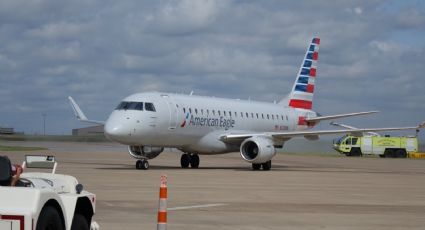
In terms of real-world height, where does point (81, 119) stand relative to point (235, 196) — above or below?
above

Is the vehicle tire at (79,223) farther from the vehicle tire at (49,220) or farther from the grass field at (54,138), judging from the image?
the grass field at (54,138)

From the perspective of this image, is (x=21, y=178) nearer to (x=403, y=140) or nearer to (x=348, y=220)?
(x=348, y=220)

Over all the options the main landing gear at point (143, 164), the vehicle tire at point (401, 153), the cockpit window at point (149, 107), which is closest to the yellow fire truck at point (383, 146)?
the vehicle tire at point (401, 153)

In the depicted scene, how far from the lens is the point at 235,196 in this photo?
66.0 feet

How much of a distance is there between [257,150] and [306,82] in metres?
11.6

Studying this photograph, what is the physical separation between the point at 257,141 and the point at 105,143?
4118cm

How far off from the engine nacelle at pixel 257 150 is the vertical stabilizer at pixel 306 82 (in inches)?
354

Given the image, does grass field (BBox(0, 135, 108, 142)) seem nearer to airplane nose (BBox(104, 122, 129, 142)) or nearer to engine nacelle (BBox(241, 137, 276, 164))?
engine nacelle (BBox(241, 137, 276, 164))

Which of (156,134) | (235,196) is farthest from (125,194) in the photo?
(156,134)

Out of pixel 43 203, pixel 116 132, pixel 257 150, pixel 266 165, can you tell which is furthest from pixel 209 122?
pixel 43 203

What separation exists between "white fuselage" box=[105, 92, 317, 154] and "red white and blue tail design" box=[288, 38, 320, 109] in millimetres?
2867

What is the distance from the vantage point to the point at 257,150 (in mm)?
36281

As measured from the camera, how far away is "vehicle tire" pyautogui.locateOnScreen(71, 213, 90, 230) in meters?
9.07

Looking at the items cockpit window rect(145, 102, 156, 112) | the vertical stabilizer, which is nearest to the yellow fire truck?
the vertical stabilizer
